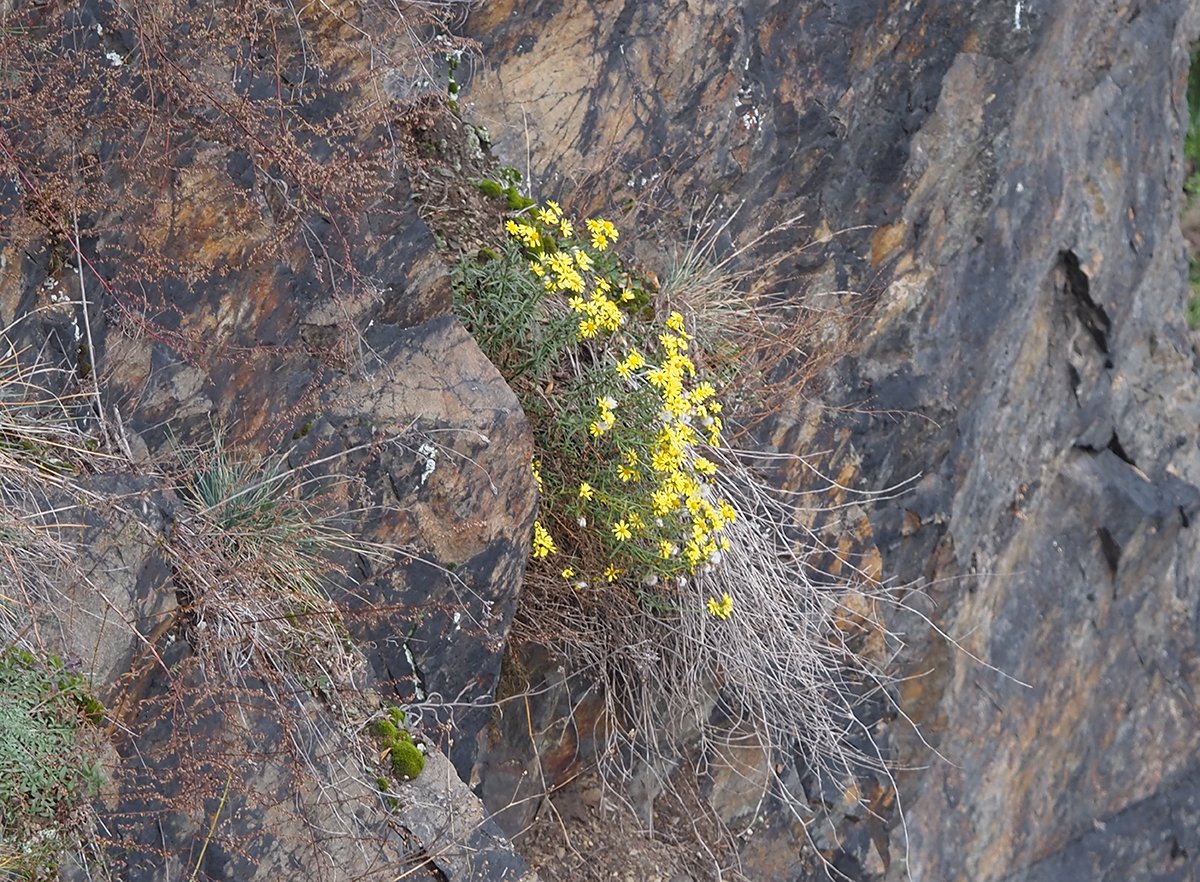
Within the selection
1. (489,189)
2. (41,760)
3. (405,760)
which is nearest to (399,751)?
(405,760)

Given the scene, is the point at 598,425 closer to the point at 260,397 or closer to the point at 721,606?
the point at 721,606

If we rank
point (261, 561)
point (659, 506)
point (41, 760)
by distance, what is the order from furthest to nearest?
1. point (659, 506)
2. point (261, 561)
3. point (41, 760)

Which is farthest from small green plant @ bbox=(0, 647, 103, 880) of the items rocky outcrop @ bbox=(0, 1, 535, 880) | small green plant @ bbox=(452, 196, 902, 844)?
small green plant @ bbox=(452, 196, 902, 844)

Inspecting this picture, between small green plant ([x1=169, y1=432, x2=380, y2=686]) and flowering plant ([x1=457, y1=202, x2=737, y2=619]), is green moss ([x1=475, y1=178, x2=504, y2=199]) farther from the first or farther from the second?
small green plant ([x1=169, y1=432, x2=380, y2=686])

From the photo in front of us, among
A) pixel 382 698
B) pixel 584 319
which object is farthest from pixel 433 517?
pixel 584 319

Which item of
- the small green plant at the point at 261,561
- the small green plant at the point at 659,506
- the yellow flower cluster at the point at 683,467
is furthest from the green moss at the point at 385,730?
the yellow flower cluster at the point at 683,467

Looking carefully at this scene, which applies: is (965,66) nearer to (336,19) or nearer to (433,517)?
(336,19)

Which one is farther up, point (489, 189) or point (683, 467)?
point (489, 189)

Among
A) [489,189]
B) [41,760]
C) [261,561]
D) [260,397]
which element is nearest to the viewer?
[41,760]
